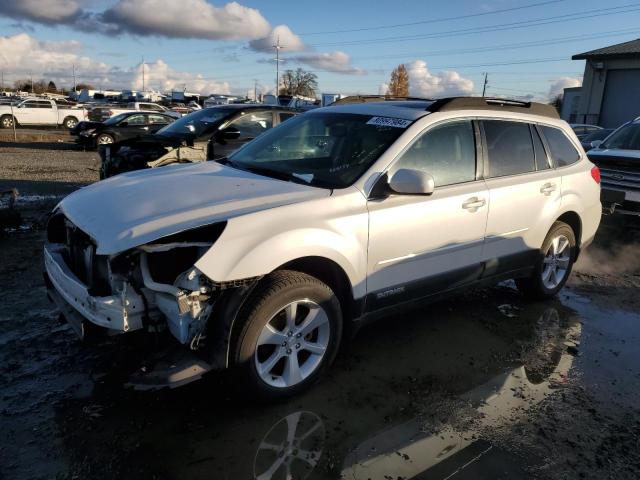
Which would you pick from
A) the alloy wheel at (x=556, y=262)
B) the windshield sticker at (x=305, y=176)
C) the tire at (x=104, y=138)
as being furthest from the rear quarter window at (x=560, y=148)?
the tire at (x=104, y=138)

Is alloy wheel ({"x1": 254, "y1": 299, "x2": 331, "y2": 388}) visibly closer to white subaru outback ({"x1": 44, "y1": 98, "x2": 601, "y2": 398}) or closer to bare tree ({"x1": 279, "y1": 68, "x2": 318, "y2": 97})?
white subaru outback ({"x1": 44, "y1": 98, "x2": 601, "y2": 398})

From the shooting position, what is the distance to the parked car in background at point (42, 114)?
2736 centimetres

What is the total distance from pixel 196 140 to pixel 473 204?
5.05 metres

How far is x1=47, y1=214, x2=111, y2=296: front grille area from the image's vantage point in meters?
3.01

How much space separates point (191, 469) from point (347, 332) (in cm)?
136

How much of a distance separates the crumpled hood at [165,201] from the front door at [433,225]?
56cm

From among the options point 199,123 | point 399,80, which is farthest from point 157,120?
A: point 399,80

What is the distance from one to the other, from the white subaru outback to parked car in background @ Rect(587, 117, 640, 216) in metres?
3.34

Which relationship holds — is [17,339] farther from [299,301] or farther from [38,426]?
[299,301]

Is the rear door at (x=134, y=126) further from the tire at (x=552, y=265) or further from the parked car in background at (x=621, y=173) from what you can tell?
the tire at (x=552, y=265)

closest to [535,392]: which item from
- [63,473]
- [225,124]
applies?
[63,473]

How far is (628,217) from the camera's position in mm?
8062

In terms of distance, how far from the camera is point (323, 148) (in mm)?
4117

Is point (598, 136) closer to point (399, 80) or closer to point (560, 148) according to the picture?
point (560, 148)
